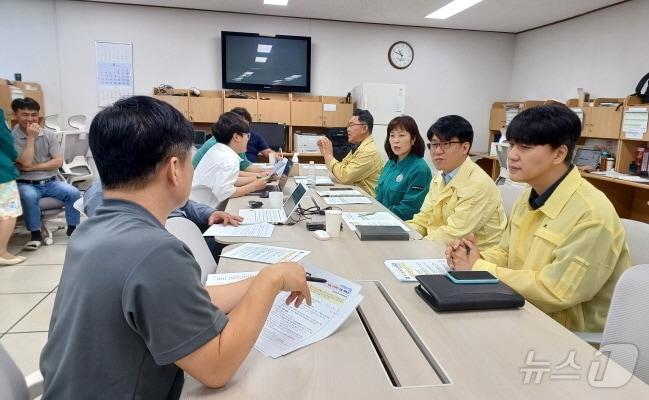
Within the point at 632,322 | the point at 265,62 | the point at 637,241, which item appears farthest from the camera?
the point at 265,62

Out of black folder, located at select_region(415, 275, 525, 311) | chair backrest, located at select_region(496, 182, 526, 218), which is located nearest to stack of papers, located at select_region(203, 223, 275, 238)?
black folder, located at select_region(415, 275, 525, 311)

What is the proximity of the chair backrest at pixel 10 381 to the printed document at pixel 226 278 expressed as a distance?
1.72ft

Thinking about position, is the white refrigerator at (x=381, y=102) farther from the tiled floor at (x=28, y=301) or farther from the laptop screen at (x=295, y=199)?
the tiled floor at (x=28, y=301)

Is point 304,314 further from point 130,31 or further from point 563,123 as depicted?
point 130,31

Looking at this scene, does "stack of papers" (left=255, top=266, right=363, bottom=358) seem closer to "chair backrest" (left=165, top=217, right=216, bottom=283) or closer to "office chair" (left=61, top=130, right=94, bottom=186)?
"chair backrest" (left=165, top=217, right=216, bottom=283)

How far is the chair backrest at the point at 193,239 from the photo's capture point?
5.03 ft

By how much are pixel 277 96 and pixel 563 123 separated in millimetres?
5377

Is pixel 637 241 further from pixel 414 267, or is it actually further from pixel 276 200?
pixel 276 200

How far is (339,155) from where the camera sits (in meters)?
6.00

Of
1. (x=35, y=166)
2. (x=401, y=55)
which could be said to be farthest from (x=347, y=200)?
(x=401, y=55)

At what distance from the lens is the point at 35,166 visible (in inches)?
153

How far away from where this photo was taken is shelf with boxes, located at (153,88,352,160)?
19.4 ft

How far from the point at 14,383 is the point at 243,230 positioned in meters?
1.15

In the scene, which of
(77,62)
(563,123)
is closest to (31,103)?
(77,62)
